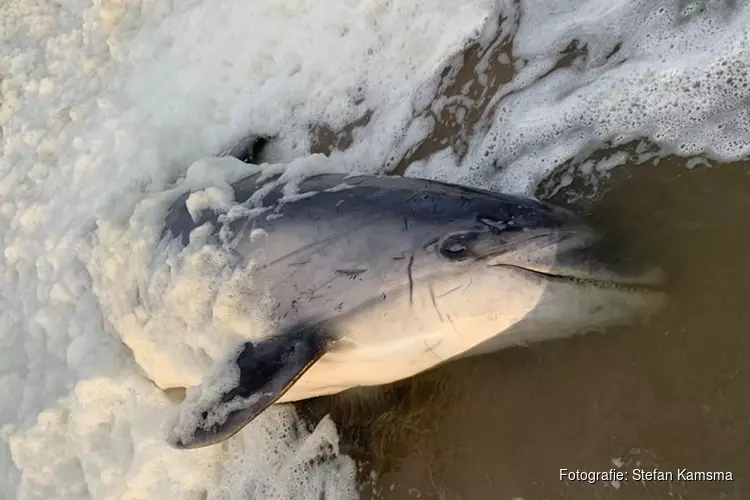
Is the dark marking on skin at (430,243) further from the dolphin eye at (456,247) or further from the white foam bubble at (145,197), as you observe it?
the white foam bubble at (145,197)

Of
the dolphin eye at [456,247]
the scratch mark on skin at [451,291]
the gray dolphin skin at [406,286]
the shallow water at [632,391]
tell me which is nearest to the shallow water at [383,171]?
the shallow water at [632,391]

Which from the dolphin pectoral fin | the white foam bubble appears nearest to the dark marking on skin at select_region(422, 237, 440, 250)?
the dolphin pectoral fin

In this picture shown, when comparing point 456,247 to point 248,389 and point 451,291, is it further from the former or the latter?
point 248,389

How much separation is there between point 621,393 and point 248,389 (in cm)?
162

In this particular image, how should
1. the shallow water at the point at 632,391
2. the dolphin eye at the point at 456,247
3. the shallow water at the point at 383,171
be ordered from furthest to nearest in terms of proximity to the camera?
the dolphin eye at the point at 456,247
the shallow water at the point at 383,171
the shallow water at the point at 632,391

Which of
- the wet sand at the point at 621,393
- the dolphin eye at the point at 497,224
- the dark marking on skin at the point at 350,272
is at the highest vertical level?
the dolphin eye at the point at 497,224

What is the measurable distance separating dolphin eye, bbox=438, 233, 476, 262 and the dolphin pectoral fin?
669 millimetres

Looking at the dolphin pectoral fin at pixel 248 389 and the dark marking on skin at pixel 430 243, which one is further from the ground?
the dark marking on skin at pixel 430 243

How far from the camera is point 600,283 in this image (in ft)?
11.6

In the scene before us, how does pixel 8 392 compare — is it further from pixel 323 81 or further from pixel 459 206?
pixel 459 206

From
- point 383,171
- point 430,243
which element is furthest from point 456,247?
point 383,171

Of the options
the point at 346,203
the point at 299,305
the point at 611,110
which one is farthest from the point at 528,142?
the point at 299,305

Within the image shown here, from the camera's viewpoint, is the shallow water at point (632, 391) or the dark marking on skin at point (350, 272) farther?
the dark marking on skin at point (350, 272)

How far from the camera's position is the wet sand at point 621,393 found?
10.8 feet
